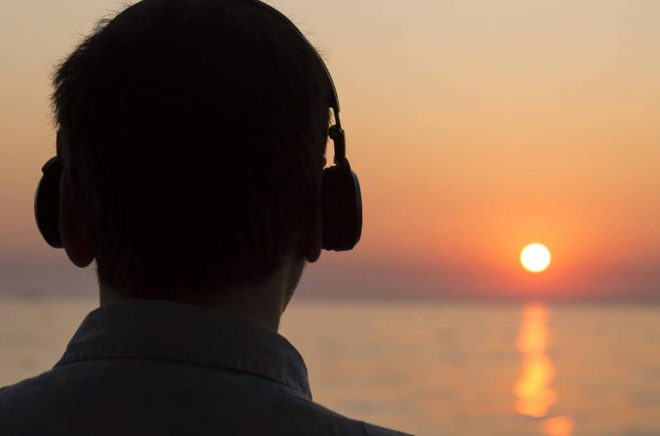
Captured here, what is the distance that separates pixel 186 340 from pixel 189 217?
160 millimetres

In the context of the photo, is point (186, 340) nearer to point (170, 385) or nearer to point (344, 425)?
point (170, 385)

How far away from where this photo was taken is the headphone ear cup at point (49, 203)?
1.70m

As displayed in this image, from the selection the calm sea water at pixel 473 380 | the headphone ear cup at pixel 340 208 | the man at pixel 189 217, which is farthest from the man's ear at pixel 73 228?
the calm sea water at pixel 473 380

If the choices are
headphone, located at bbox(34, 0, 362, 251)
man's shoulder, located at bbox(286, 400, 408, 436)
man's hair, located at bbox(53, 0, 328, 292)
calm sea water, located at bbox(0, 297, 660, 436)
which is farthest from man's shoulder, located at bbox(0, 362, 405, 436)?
calm sea water, located at bbox(0, 297, 660, 436)

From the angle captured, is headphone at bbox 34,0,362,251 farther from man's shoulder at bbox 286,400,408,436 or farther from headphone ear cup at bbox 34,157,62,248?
man's shoulder at bbox 286,400,408,436

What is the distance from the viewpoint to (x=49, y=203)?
5.72ft

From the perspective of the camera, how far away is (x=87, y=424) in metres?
1.21

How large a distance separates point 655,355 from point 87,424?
52.6 meters

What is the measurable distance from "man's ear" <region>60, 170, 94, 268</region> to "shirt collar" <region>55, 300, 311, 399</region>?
0.17 metres

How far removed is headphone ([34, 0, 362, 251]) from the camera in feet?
5.03

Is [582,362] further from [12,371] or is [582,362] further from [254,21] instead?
[254,21]

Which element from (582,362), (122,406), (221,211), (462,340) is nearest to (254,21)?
(221,211)

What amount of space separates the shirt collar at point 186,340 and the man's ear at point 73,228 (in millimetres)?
167

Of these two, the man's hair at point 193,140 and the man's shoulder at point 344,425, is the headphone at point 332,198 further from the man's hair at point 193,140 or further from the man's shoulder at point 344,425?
the man's shoulder at point 344,425
